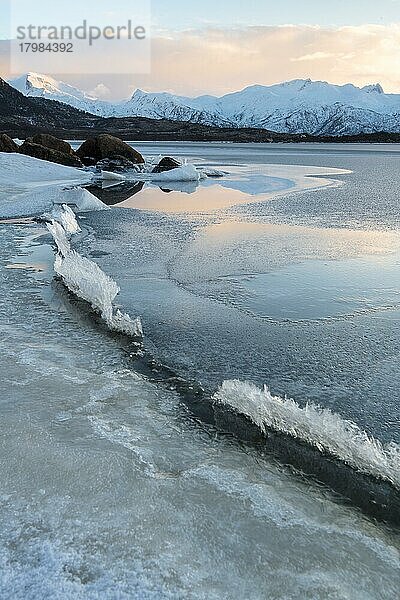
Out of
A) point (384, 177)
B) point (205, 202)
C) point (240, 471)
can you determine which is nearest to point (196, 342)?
point (240, 471)

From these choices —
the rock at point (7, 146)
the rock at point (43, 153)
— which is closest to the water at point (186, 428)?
the rock at point (43, 153)

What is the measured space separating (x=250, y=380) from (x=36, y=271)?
419 cm

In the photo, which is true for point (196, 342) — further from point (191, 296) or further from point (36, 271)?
point (36, 271)

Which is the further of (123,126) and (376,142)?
(123,126)

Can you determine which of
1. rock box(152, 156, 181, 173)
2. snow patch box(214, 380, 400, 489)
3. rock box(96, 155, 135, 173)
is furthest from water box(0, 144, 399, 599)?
rock box(96, 155, 135, 173)

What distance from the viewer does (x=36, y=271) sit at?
24.2 feet

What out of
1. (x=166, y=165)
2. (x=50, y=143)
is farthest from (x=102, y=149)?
(x=166, y=165)

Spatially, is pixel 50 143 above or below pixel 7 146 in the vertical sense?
above

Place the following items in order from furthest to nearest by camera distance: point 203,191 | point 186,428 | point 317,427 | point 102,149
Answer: point 102,149 → point 203,191 → point 186,428 → point 317,427

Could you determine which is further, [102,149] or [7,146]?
[102,149]

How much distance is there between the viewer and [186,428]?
3574 mm

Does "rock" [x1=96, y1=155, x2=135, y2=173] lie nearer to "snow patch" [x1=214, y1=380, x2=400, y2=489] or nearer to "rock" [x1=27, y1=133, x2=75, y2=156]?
"rock" [x1=27, y1=133, x2=75, y2=156]

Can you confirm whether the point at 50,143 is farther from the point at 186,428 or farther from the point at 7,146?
the point at 186,428

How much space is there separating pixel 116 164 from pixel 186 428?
2692cm
